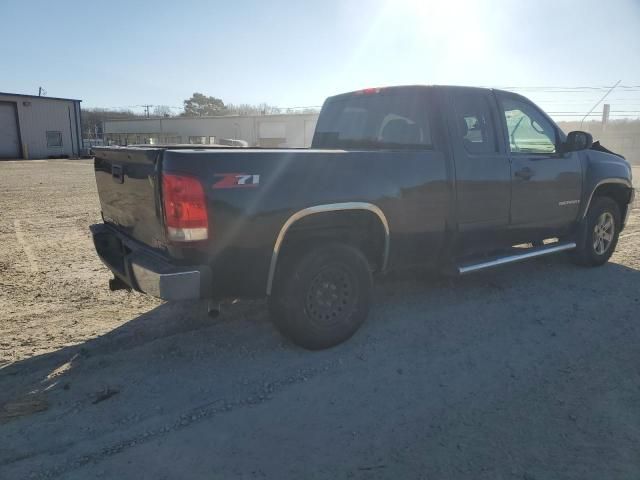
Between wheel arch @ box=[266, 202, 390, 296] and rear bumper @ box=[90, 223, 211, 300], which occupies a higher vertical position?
wheel arch @ box=[266, 202, 390, 296]

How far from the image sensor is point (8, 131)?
3409 cm

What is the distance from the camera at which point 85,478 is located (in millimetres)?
2404

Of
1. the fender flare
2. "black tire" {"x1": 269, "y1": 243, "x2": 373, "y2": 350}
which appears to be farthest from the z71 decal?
the fender flare

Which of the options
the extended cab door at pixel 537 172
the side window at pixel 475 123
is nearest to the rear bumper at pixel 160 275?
the side window at pixel 475 123

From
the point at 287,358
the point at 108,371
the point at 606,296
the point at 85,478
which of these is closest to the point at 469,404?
the point at 287,358

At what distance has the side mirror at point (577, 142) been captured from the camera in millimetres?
5230

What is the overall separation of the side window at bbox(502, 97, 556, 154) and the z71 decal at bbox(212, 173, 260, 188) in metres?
2.91

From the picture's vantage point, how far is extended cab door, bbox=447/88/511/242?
4398 millimetres

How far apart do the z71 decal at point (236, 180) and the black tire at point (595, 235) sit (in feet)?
14.3

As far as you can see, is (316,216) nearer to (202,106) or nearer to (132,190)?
(132,190)

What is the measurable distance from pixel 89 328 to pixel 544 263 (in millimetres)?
5434

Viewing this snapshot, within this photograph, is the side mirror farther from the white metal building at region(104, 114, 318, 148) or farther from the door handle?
the white metal building at region(104, 114, 318, 148)

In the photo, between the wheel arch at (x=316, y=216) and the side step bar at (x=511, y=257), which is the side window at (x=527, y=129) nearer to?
the side step bar at (x=511, y=257)

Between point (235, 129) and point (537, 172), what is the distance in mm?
48838
